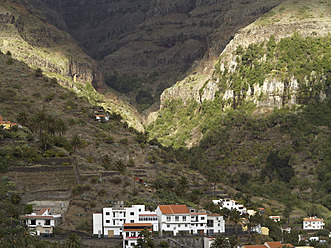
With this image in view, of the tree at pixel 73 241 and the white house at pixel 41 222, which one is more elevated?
the white house at pixel 41 222

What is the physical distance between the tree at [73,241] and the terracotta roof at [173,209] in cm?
1966

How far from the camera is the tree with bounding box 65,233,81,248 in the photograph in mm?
114688

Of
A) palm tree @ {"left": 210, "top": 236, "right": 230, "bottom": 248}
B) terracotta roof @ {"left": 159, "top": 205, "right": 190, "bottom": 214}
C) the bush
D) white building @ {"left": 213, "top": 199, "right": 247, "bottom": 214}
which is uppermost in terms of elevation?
the bush

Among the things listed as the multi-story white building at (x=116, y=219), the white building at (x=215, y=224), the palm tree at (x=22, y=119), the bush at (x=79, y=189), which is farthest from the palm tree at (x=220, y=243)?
the palm tree at (x=22, y=119)

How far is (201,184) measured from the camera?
183250 millimetres

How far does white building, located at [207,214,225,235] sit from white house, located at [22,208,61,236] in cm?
2780

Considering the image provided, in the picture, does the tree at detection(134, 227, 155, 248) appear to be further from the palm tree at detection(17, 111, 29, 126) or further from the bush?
the palm tree at detection(17, 111, 29, 126)

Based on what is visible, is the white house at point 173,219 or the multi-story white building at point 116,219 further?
the white house at point 173,219

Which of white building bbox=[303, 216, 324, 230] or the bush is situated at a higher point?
the bush

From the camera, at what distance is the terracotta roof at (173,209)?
5221 inches

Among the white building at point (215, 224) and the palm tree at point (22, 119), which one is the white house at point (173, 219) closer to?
the white building at point (215, 224)

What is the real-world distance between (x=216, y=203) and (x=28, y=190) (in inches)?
1921

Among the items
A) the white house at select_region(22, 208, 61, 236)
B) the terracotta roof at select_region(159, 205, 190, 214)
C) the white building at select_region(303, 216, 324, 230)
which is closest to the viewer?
the white house at select_region(22, 208, 61, 236)

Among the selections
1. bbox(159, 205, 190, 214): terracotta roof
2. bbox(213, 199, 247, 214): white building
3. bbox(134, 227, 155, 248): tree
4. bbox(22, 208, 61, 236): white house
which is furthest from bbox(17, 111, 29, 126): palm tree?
bbox(134, 227, 155, 248): tree
